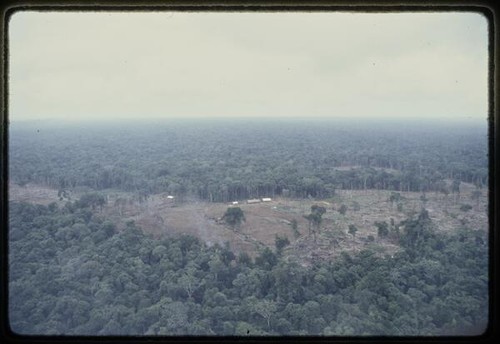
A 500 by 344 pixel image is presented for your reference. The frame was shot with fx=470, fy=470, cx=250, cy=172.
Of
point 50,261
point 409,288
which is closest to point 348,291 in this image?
point 409,288

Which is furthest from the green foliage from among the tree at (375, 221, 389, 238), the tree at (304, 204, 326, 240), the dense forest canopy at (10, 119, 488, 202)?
the tree at (304, 204, 326, 240)

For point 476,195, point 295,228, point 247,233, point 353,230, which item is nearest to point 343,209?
point 353,230

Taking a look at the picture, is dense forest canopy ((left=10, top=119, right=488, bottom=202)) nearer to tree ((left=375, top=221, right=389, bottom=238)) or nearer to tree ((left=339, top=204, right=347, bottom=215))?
tree ((left=339, top=204, right=347, bottom=215))

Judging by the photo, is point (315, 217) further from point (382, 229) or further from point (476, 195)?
point (476, 195)

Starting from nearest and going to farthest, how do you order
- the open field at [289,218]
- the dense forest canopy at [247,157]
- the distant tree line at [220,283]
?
the distant tree line at [220,283]
the open field at [289,218]
the dense forest canopy at [247,157]

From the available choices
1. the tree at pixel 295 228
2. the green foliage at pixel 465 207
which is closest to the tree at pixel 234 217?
the tree at pixel 295 228

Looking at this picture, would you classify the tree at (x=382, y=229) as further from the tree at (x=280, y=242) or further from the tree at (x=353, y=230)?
the tree at (x=280, y=242)

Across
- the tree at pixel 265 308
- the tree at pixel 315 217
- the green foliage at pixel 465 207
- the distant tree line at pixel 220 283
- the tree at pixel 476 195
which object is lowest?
the tree at pixel 265 308
